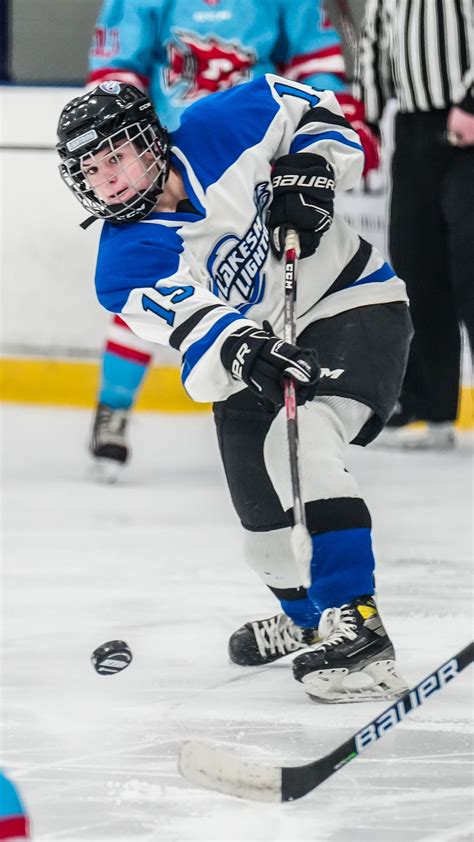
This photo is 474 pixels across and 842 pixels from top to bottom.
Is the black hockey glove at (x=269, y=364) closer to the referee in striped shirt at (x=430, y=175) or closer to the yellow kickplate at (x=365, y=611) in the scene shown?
the yellow kickplate at (x=365, y=611)

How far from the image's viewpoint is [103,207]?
2.05 metres

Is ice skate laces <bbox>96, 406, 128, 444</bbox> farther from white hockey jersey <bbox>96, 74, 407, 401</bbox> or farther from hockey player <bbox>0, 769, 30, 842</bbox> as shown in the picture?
hockey player <bbox>0, 769, 30, 842</bbox>

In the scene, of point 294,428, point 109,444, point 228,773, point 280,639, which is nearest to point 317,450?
point 294,428

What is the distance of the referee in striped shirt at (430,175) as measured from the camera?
Result: 364 cm

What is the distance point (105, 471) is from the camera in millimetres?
3777

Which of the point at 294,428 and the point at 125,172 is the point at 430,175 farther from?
the point at 294,428

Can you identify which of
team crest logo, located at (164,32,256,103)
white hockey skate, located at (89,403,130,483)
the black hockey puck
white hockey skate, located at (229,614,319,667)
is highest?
team crest logo, located at (164,32,256,103)

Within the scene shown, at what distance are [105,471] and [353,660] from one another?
71.6 inches

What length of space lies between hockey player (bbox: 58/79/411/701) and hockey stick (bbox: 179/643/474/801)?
1.15 feet

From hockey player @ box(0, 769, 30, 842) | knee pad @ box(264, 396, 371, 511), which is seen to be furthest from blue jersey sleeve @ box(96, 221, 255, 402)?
hockey player @ box(0, 769, 30, 842)

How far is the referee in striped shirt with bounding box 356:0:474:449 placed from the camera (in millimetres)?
3637

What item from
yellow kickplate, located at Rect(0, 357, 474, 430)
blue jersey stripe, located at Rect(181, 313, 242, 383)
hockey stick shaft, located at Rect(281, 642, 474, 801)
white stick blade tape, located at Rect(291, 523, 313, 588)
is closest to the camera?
hockey stick shaft, located at Rect(281, 642, 474, 801)

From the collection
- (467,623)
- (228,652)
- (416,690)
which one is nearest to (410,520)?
(467,623)

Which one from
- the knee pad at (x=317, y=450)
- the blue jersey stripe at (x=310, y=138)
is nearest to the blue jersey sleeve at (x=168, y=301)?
the knee pad at (x=317, y=450)
